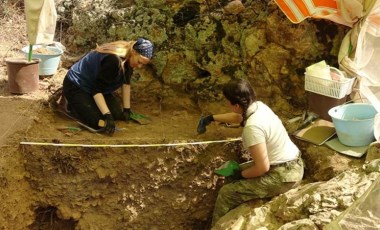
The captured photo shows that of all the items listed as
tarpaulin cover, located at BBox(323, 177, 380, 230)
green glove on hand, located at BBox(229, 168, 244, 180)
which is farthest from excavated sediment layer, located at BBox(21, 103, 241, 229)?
tarpaulin cover, located at BBox(323, 177, 380, 230)

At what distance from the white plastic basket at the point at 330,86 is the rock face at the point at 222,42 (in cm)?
52

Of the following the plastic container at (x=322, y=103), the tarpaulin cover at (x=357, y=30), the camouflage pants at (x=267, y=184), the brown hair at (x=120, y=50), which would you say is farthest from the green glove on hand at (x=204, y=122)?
the tarpaulin cover at (x=357, y=30)

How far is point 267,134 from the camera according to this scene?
143 inches

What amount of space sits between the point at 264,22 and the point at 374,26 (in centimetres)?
108

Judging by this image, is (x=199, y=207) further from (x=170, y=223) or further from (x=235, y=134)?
(x=235, y=134)

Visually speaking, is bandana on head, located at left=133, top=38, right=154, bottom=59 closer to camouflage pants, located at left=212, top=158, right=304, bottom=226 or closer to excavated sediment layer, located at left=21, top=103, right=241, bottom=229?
excavated sediment layer, located at left=21, top=103, right=241, bottom=229

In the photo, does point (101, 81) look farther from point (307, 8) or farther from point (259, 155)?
point (307, 8)

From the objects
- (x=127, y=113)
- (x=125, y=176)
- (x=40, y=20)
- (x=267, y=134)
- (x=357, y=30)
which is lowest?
(x=125, y=176)

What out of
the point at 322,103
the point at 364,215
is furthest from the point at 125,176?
the point at 364,215

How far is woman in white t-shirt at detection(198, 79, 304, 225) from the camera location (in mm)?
3570

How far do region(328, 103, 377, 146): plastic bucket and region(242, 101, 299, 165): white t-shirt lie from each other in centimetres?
51

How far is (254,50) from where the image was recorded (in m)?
5.07

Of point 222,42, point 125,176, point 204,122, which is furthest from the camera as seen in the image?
point 222,42

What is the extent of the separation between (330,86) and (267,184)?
3.59 feet
